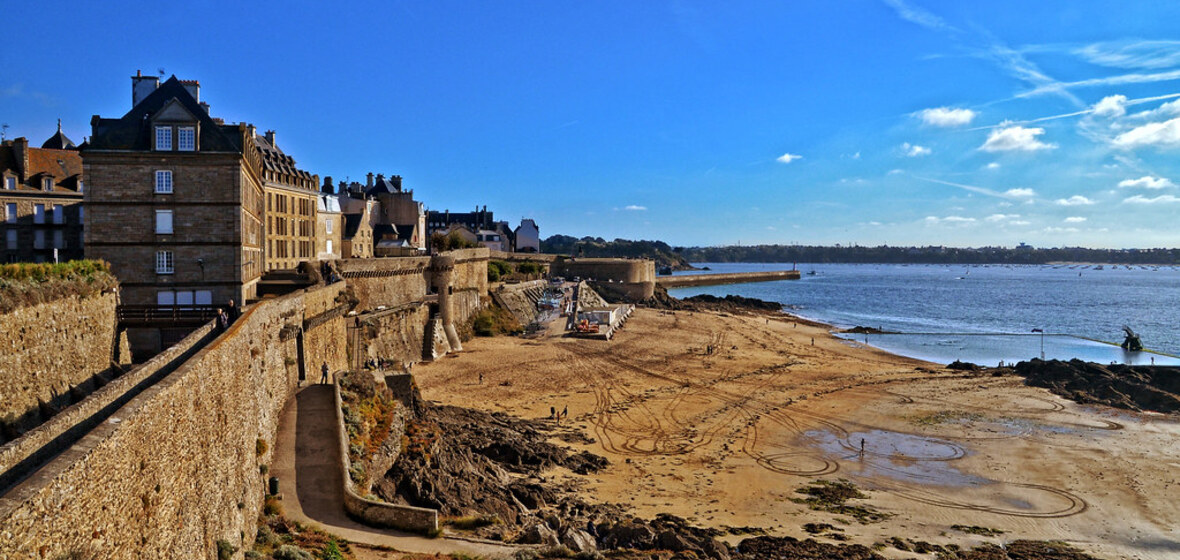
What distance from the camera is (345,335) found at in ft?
91.4

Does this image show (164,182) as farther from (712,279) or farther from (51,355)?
(712,279)

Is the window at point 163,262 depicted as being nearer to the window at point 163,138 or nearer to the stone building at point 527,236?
Answer: the window at point 163,138

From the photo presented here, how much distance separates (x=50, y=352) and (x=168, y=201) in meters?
7.82

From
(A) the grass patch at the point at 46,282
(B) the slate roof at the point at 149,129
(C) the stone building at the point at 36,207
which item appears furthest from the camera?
(C) the stone building at the point at 36,207

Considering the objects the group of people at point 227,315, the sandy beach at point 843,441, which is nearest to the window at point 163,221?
the group of people at point 227,315

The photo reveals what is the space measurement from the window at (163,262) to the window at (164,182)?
1752 mm

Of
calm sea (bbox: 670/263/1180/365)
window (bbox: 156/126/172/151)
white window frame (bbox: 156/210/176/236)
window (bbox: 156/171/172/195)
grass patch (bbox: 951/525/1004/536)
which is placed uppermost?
window (bbox: 156/126/172/151)

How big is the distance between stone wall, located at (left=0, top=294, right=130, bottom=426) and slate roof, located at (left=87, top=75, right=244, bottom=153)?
4893 mm

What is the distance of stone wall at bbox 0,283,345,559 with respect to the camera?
16.7 feet

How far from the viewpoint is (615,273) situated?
80875 millimetres

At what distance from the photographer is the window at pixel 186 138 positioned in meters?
20.0

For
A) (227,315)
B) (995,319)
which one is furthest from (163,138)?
(995,319)

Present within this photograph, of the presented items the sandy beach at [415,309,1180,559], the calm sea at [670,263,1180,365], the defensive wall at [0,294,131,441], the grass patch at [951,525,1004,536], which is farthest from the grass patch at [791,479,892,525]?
the calm sea at [670,263,1180,365]

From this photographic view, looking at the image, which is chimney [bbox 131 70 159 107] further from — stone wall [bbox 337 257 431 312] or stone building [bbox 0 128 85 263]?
stone wall [bbox 337 257 431 312]
